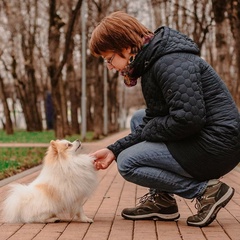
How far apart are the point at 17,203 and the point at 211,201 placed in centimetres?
168

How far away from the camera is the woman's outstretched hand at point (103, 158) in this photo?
5355 mm

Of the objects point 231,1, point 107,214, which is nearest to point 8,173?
point 107,214

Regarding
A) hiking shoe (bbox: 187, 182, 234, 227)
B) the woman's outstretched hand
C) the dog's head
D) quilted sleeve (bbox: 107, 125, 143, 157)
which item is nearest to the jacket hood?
quilted sleeve (bbox: 107, 125, 143, 157)

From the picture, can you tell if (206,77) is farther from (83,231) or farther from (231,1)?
(231,1)

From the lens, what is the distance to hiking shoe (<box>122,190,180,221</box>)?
221 inches

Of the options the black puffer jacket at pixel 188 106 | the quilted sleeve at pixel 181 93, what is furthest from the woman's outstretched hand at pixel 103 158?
the quilted sleeve at pixel 181 93

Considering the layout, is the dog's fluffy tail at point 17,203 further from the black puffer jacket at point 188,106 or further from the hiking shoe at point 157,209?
the black puffer jacket at point 188,106

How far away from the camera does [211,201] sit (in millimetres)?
5125

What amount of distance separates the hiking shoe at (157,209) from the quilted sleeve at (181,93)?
99cm

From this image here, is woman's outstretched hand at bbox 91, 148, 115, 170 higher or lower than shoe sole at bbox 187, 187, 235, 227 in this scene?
higher

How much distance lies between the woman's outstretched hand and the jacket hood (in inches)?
31.3

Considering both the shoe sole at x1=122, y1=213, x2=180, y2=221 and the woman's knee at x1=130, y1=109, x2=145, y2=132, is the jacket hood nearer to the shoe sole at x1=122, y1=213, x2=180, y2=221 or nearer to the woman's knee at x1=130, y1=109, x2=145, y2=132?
the woman's knee at x1=130, y1=109, x2=145, y2=132

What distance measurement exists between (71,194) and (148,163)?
74cm

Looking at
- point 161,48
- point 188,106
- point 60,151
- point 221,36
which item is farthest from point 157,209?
point 221,36
